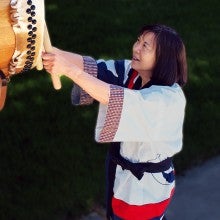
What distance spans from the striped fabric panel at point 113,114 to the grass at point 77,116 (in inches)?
49.4

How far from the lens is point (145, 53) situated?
2.38m

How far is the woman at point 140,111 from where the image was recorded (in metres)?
2.26

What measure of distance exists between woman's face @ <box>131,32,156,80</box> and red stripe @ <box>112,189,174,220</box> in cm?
65

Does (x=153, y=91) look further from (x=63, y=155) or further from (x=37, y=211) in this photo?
(x=63, y=155)

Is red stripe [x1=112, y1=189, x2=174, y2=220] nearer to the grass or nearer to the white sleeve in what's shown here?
the white sleeve

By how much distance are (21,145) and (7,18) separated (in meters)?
2.23

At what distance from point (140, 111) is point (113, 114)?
0.11 m

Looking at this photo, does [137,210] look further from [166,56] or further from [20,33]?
[20,33]

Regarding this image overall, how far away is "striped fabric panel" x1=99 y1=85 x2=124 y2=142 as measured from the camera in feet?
7.36

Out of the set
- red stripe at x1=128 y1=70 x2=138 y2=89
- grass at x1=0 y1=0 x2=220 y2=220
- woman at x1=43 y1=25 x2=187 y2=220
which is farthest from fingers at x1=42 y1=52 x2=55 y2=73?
grass at x1=0 y1=0 x2=220 y2=220

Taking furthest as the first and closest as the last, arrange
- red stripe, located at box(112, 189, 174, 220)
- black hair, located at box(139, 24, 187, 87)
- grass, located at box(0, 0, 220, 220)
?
grass, located at box(0, 0, 220, 220) < red stripe, located at box(112, 189, 174, 220) < black hair, located at box(139, 24, 187, 87)

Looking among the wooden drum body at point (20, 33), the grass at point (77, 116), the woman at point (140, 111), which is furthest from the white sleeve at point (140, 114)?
the grass at point (77, 116)

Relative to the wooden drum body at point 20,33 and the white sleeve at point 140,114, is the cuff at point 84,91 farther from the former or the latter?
the wooden drum body at point 20,33

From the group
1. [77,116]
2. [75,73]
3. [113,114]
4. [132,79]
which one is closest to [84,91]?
[132,79]
